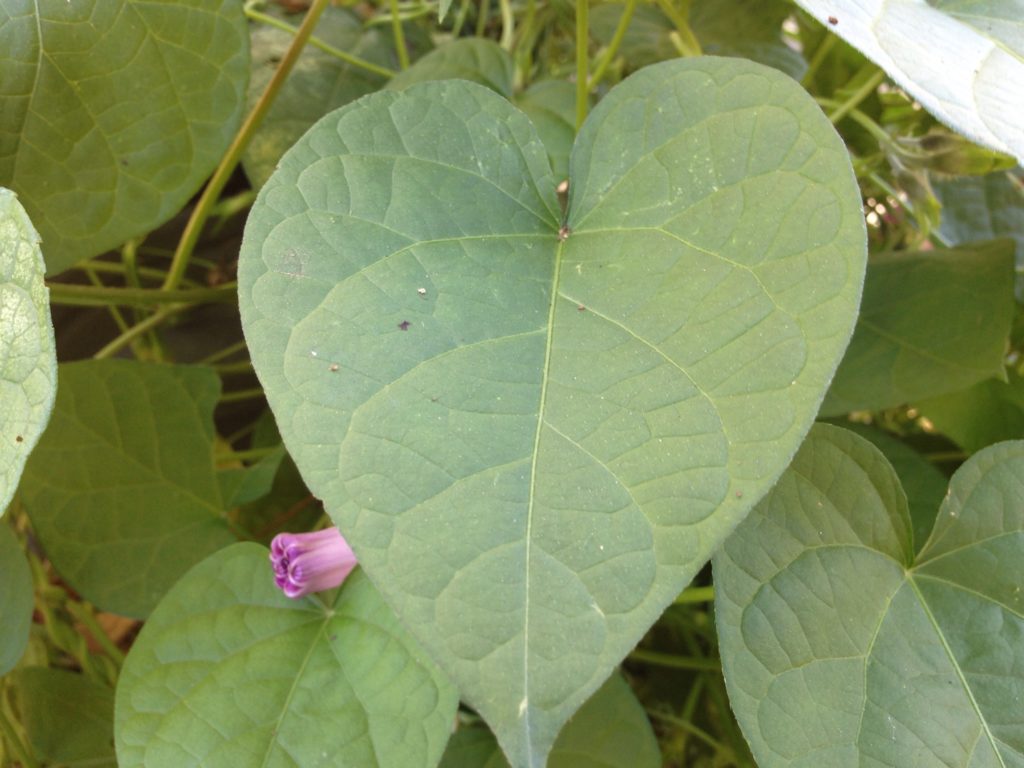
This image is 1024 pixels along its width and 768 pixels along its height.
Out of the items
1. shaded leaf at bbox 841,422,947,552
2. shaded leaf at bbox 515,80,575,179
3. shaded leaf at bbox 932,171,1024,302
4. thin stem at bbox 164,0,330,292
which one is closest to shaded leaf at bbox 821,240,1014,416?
shaded leaf at bbox 841,422,947,552

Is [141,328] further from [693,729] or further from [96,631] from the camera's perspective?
[693,729]

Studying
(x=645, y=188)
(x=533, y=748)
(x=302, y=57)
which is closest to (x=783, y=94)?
(x=645, y=188)

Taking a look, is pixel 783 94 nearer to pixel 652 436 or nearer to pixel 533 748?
pixel 652 436

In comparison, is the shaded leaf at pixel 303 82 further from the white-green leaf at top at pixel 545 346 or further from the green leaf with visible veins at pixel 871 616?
the green leaf with visible veins at pixel 871 616

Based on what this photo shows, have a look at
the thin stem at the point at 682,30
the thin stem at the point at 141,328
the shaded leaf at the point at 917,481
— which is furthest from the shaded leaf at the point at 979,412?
the thin stem at the point at 141,328

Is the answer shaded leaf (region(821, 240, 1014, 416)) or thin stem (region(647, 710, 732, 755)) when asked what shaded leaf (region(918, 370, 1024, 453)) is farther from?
thin stem (region(647, 710, 732, 755))

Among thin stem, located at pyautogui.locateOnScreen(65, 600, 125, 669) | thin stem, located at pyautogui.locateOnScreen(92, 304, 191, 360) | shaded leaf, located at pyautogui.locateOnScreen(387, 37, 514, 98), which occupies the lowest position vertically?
thin stem, located at pyautogui.locateOnScreen(65, 600, 125, 669)
